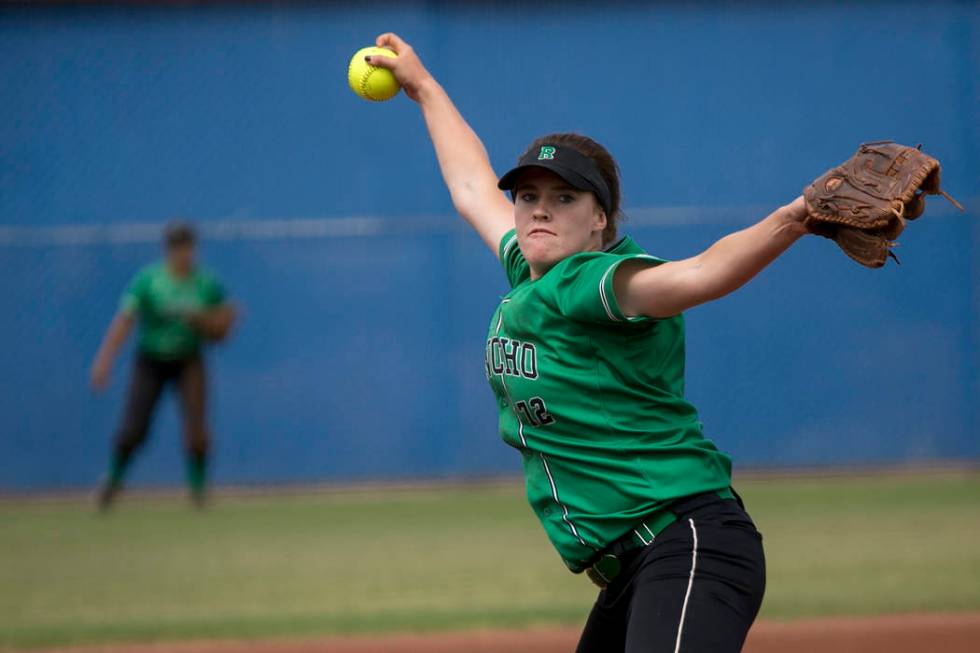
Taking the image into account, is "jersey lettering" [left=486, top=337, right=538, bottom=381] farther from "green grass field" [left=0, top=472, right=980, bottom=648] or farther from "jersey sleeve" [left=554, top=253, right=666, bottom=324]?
"green grass field" [left=0, top=472, right=980, bottom=648]

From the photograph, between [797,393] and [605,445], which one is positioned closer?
[605,445]

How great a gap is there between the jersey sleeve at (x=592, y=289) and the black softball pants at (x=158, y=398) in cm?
760

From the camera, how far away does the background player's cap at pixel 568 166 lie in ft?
10.3

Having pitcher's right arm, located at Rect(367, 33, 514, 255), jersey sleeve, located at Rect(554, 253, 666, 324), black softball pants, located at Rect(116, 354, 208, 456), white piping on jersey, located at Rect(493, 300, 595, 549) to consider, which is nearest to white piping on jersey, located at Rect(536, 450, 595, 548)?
white piping on jersey, located at Rect(493, 300, 595, 549)

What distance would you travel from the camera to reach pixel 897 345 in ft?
40.1

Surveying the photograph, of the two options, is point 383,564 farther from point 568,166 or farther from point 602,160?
point 568,166

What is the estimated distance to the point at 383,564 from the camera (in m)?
7.79

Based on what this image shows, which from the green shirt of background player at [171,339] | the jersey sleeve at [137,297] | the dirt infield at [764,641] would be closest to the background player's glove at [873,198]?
the dirt infield at [764,641]

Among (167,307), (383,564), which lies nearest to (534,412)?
(383,564)

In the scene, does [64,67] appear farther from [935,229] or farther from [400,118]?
[935,229]

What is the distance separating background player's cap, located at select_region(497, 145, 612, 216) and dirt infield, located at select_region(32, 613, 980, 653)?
2.70m

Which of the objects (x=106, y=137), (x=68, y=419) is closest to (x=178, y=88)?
(x=106, y=137)

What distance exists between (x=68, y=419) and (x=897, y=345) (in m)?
7.16

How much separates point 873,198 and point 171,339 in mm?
8247
